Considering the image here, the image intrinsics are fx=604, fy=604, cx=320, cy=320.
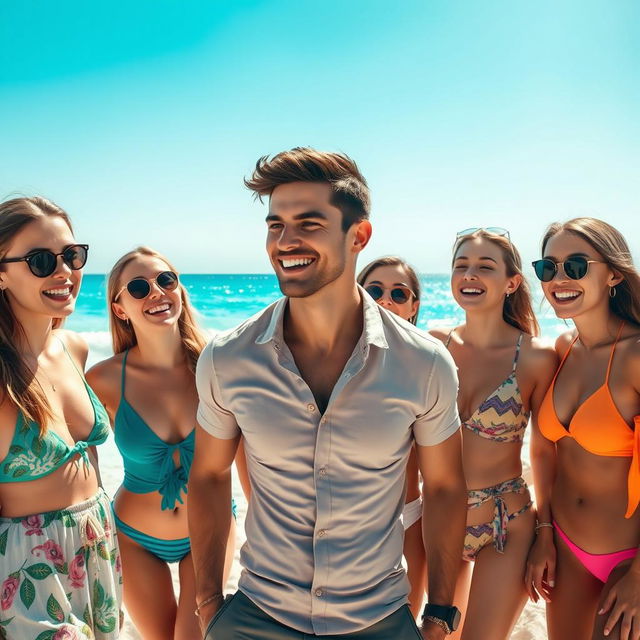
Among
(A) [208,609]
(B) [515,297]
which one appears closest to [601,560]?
(B) [515,297]

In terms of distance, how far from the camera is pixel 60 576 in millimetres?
2785

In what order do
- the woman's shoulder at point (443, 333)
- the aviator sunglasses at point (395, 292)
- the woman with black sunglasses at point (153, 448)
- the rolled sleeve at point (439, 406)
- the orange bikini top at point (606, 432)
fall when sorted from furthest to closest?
1. the aviator sunglasses at point (395, 292)
2. the woman's shoulder at point (443, 333)
3. the woman with black sunglasses at point (153, 448)
4. the orange bikini top at point (606, 432)
5. the rolled sleeve at point (439, 406)

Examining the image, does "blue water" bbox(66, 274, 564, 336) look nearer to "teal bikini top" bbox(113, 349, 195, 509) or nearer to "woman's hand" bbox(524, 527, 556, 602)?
"teal bikini top" bbox(113, 349, 195, 509)

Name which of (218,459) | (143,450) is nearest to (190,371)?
(143,450)

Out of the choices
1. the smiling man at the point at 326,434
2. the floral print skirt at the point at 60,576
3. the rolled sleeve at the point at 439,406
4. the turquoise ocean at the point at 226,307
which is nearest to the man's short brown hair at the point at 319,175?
the smiling man at the point at 326,434

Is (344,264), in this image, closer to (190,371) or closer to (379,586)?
(379,586)

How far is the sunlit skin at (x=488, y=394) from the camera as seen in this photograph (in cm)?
359

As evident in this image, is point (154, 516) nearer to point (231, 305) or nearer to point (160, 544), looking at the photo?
point (160, 544)

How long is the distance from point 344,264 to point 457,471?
3.62 ft

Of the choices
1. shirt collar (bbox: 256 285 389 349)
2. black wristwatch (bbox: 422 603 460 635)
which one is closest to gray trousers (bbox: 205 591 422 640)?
black wristwatch (bbox: 422 603 460 635)

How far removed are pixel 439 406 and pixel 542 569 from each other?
158 centimetres

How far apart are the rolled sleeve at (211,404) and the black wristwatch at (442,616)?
120cm

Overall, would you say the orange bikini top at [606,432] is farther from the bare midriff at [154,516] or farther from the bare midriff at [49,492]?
the bare midriff at [49,492]

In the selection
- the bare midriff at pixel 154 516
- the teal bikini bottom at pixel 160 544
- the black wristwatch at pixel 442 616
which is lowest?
the teal bikini bottom at pixel 160 544
